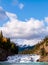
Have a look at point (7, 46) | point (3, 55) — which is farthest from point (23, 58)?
point (7, 46)

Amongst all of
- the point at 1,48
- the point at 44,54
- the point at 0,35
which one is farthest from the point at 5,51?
the point at 44,54

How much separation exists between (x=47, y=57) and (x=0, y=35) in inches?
1459

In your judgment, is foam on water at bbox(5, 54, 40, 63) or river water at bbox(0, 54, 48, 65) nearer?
river water at bbox(0, 54, 48, 65)

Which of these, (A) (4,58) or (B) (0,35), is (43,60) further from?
(B) (0,35)

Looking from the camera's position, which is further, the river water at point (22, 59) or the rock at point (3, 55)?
the rock at point (3, 55)

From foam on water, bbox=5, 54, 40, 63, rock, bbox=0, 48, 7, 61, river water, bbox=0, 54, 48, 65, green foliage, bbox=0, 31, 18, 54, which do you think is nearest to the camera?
river water, bbox=0, 54, 48, 65

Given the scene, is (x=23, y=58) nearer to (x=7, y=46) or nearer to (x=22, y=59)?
(x=22, y=59)

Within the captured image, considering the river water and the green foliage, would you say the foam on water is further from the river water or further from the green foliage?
the green foliage

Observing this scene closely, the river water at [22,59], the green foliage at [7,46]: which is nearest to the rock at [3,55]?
the river water at [22,59]

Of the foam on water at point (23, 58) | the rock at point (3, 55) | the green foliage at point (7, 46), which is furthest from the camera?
the green foliage at point (7, 46)

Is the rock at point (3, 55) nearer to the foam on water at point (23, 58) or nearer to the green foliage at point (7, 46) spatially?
the foam on water at point (23, 58)

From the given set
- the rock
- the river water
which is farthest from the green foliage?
the river water

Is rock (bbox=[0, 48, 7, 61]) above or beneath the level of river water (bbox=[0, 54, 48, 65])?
above

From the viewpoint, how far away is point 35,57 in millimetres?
134500
